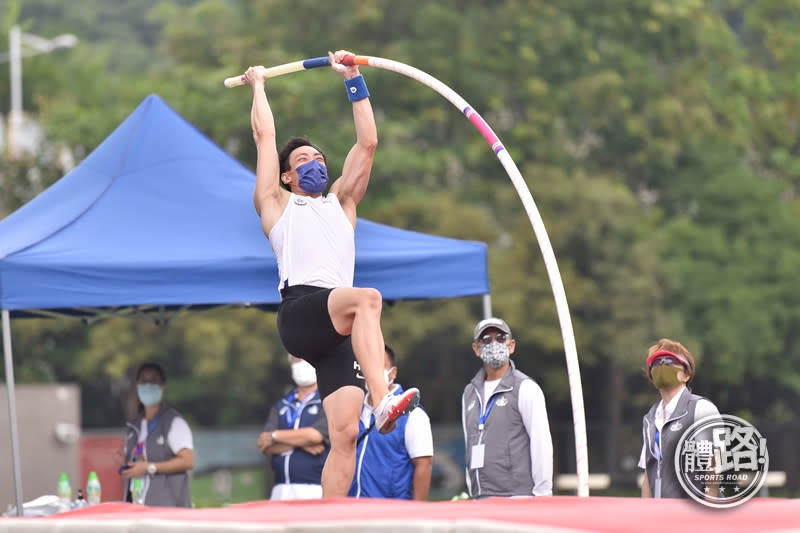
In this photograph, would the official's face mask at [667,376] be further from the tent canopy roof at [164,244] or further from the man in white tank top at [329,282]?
the tent canopy roof at [164,244]

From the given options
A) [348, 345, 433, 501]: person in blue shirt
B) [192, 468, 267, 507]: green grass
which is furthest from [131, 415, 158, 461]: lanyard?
[192, 468, 267, 507]: green grass

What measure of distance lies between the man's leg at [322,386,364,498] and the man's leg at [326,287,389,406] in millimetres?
207

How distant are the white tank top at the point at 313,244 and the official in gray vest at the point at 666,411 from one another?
5.95ft

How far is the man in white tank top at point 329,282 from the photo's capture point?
19.0 feet

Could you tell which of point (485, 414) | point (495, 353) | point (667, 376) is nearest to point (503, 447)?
point (485, 414)

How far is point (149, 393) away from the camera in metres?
8.95

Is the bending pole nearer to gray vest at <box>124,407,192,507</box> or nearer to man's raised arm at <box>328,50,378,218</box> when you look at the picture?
man's raised arm at <box>328,50,378,218</box>

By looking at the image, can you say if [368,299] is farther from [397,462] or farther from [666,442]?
[666,442]

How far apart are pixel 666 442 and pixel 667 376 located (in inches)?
14.0

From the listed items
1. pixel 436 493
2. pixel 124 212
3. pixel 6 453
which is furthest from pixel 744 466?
pixel 436 493

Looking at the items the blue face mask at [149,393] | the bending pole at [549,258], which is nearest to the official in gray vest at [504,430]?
the bending pole at [549,258]

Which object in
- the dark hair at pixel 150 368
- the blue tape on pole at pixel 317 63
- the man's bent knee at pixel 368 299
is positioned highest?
the blue tape on pole at pixel 317 63

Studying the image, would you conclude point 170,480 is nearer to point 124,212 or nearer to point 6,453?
point 124,212

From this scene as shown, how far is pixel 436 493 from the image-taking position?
2458 cm
